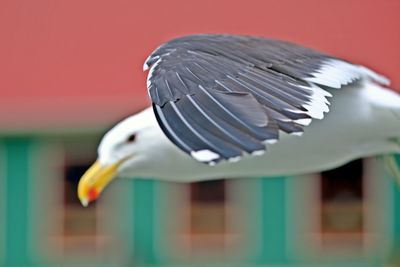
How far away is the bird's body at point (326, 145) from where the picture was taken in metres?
3.09

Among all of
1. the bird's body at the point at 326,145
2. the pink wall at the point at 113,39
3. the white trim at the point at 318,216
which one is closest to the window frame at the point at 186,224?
the white trim at the point at 318,216

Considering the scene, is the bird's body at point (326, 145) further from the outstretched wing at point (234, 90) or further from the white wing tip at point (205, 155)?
the white wing tip at point (205, 155)

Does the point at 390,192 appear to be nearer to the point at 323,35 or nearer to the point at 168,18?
the point at 323,35

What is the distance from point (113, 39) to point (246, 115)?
7956 mm

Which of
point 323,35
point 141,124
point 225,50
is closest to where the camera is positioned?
point 225,50

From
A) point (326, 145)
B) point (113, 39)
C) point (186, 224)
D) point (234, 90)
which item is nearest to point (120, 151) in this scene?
point (326, 145)

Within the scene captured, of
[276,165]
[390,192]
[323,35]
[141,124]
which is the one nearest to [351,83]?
[276,165]

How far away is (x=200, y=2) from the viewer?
9727 mm

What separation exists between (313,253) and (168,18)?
217 cm

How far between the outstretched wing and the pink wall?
649 cm

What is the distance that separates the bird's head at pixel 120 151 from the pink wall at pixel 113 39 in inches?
235

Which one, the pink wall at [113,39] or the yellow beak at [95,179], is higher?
the pink wall at [113,39]

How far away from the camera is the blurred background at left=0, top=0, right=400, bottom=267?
966 centimetres

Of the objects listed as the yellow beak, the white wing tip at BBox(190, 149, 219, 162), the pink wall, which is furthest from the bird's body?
the pink wall
